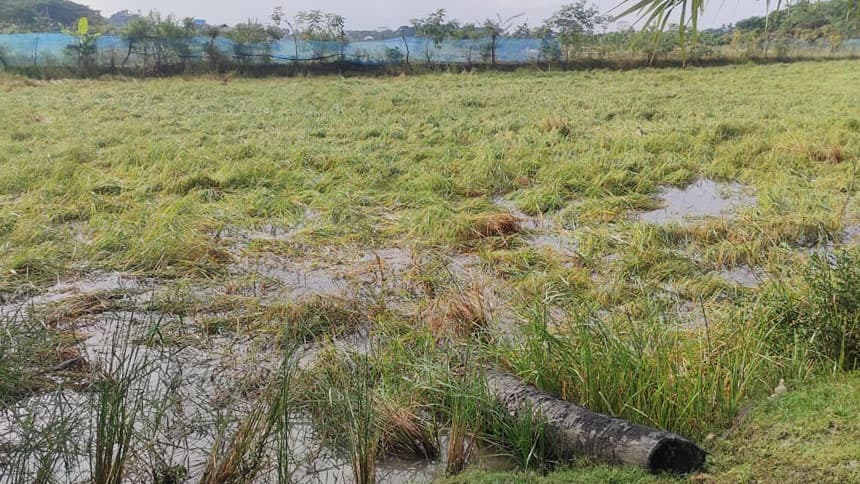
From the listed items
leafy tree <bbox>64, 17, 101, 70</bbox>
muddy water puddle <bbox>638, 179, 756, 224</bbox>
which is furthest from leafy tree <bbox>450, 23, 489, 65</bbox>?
muddy water puddle <bbox>638, 179, 756, 224</bbox>

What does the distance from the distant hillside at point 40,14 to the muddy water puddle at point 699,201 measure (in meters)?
24.6

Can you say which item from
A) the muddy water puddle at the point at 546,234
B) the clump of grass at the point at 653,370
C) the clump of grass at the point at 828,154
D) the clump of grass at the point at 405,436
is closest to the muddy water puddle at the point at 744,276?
the muddy water puddle at the point at 546,234

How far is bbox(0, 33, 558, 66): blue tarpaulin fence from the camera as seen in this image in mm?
16281

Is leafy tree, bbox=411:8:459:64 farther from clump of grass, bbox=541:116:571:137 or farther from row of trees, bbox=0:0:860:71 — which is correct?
clump of grass, bbox=541:116:571:137

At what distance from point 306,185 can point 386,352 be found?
352 centimetres

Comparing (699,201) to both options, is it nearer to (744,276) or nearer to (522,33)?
(744,276)

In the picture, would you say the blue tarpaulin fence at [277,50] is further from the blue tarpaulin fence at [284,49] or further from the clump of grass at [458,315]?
the clump of grass at [458,315]

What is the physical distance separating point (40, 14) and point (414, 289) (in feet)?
108

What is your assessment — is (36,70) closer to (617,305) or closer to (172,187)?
(172,187)

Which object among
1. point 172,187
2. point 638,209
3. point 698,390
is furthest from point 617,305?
point 172,187

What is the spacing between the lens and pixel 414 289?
403 centimetres

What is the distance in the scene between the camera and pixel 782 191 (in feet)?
18.5

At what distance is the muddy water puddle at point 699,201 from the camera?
17.8 feet

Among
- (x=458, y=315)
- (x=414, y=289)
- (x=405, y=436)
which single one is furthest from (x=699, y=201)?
(x=405, y=436)
